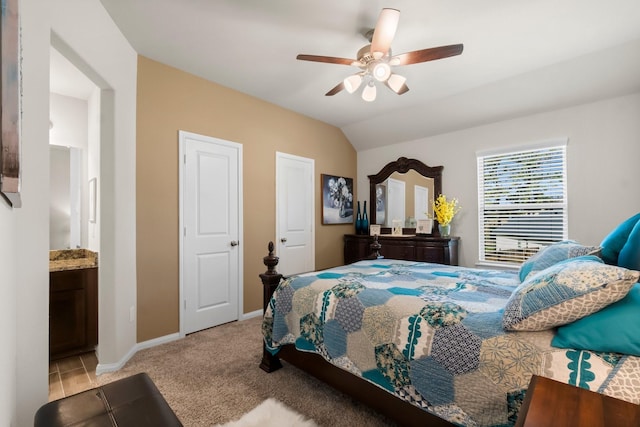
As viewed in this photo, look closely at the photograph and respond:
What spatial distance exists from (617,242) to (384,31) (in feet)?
6.37

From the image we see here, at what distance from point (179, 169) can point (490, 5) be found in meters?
3.09

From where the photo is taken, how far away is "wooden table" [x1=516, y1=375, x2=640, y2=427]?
70 centimetres

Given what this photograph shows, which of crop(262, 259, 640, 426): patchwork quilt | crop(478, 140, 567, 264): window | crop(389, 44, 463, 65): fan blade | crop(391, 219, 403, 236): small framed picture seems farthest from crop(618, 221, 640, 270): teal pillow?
crop(391, 219, 403, 236): small framed picture

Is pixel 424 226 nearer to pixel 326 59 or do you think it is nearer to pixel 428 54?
pixel 428 54

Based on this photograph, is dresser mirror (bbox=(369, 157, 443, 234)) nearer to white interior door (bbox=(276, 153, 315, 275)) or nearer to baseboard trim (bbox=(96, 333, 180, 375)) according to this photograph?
white interior door (bbox=(276, 153, 315, 275))

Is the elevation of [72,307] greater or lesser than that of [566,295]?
lesser

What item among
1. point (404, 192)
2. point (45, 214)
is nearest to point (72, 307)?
point (45, 214)

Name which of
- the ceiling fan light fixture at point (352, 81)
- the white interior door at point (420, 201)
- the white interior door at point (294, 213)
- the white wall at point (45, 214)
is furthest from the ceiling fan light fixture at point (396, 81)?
the white wall at point (45, 214)

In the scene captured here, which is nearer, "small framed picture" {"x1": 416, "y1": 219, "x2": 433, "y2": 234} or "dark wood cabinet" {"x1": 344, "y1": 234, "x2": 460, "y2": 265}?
"dark wood cabinet" {"x1": 344, "y1": 234, "x2": 460, "y2": 265}

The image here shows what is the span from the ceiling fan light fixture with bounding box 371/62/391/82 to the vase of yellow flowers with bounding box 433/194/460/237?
2.39m

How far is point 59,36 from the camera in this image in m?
1.71

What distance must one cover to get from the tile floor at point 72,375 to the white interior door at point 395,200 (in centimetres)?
415

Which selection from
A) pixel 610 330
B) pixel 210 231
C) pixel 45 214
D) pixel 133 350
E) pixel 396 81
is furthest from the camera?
pixel 210 231

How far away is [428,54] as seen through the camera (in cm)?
214
